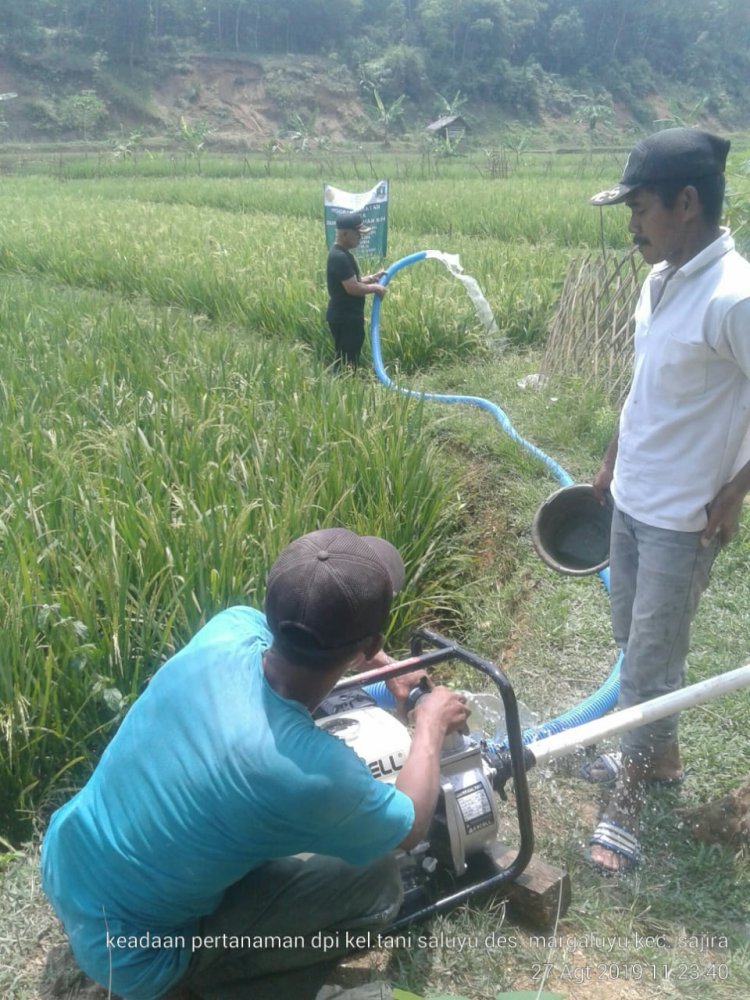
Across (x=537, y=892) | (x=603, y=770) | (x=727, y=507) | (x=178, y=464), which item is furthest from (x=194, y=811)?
(x=178, y=464)

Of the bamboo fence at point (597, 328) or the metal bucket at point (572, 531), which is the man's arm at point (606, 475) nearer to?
the metal bucket at point (572, 531)

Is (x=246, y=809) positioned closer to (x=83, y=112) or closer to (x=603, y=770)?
(x=603, y=770)

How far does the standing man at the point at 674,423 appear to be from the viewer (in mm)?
2008

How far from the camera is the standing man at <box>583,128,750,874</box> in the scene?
2.01 metres

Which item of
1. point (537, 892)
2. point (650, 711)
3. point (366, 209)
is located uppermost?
point (650, 711)

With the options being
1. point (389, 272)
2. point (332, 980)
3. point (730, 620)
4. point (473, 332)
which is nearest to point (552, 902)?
point (332, 980)

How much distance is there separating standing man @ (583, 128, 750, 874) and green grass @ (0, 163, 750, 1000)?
0.27 m

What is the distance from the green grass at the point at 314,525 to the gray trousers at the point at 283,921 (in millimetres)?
207

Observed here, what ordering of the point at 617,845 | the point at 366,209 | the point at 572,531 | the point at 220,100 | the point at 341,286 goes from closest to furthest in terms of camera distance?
the point at 617,845
the point at 572,531
the point at 341,286
the point at 366,209
the point at 220,100

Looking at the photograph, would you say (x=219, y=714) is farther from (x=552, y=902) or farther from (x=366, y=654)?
(x=552, y=902)

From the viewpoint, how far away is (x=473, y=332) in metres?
6.58

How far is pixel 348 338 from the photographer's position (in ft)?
19.4

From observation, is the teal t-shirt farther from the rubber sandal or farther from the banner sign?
the banner sign

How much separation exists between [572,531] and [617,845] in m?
1.00
